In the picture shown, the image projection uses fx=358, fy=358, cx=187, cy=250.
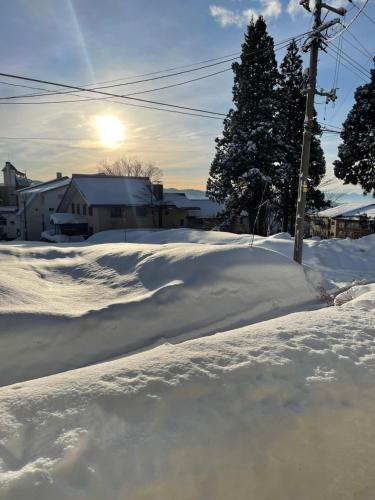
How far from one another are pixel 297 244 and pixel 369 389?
24.1 ft

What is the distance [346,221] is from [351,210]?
2546 mm

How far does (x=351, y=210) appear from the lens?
3322 centimetres

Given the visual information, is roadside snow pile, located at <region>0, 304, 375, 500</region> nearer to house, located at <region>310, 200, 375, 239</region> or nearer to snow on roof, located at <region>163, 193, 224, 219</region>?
house, located at <region>310, 200, 375, 239</region>

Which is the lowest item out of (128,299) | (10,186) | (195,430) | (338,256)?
(195,430)

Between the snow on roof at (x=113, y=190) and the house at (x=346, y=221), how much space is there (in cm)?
1681

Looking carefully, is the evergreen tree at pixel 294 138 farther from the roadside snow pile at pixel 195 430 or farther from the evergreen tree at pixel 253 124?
the roadside snow pile at pixel 195 430

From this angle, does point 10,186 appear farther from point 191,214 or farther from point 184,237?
point 184,237

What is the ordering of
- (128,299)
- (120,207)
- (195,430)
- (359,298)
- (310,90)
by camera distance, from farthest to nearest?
(120,207) < (310,90) < (128,299) < (359,298) < (195,430)

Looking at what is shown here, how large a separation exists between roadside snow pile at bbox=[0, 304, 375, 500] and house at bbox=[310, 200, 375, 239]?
79.6 feet

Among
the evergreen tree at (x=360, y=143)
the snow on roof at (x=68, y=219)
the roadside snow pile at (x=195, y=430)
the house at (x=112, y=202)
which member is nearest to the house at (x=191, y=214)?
the house at (x=112, y=202)

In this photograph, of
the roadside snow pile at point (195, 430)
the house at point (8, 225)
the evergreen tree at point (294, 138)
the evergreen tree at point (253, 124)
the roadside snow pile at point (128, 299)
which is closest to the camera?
the roadside snow pile at point (195, 430)

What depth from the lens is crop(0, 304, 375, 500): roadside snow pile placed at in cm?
278

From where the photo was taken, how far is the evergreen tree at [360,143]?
823 inches

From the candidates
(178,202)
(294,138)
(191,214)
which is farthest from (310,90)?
(191,214)
